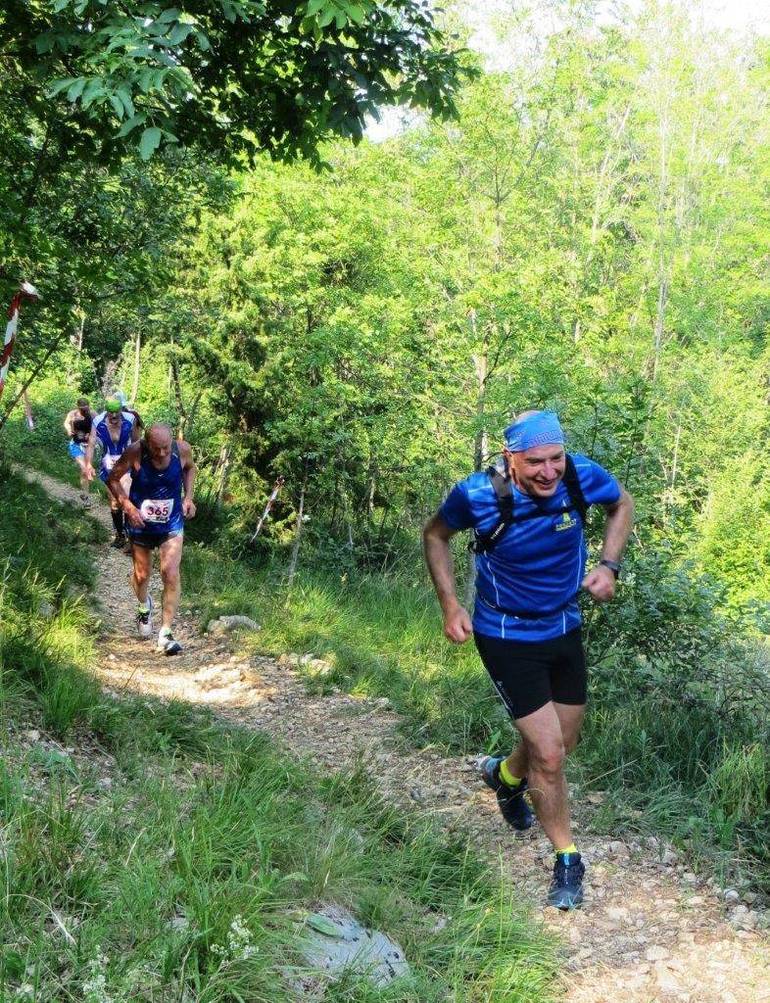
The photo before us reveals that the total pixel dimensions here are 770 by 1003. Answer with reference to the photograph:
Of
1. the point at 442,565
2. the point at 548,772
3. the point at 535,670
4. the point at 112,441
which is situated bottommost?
the point at 548,772

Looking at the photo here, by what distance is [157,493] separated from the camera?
7.54 meters

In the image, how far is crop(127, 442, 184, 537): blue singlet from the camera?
7453 millimetres

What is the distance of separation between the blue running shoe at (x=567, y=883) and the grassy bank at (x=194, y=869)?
0.26 metres

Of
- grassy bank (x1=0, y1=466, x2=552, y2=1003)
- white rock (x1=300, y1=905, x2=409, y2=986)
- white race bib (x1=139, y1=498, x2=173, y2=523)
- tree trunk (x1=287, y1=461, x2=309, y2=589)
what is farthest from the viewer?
tree trunk (x1=287, y1=461, x2=309, y2=589)

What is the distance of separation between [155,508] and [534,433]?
4.41 metres

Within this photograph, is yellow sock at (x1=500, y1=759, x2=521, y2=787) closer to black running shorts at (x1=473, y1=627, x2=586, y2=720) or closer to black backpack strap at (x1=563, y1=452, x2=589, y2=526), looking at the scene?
black running shorts at (x1=473, y1=627, x2=586, y2=720)

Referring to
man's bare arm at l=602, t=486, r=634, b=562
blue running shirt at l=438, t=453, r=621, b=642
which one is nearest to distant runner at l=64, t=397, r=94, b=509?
blue running shirt at l=438, t=453, r=621, b=642

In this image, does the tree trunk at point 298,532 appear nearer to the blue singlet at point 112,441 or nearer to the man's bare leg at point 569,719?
the blue singlet at point 112,441

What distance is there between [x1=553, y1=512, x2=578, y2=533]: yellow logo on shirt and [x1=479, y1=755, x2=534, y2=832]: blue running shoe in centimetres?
137

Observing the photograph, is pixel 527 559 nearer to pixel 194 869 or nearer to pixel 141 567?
pixel 194 869

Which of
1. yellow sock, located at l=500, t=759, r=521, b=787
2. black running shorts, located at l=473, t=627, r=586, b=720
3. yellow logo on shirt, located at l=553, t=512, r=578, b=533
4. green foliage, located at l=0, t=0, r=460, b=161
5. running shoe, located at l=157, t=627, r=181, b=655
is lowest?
yellow sock, located at l=500, t=759, r=521, b=787

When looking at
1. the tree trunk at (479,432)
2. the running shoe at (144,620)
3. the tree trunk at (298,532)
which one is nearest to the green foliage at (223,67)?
the running shoe at (144,620)

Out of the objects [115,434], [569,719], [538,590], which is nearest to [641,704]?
[569,719]

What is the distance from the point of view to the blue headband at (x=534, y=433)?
3.96m
